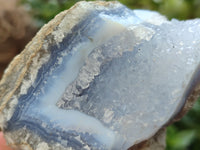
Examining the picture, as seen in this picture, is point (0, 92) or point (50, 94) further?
point (0, 92)

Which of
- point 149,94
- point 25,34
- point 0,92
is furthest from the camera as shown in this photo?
point 25,34

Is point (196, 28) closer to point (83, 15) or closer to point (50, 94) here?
point (83, 15)

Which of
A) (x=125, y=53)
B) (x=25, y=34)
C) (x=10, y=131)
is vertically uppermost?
(x=125, y=53)

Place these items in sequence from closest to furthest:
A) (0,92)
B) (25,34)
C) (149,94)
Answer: (149,94), (0,92), (25,34)

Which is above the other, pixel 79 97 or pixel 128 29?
pixel 128 29

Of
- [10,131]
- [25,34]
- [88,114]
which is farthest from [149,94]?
[25,34]

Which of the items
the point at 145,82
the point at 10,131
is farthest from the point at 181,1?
the point at 10,131

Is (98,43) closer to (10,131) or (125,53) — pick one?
(125,53)
